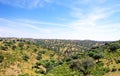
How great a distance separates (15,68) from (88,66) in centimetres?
3162

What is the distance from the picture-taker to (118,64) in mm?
58875

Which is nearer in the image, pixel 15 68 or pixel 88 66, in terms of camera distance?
pixel 88 66

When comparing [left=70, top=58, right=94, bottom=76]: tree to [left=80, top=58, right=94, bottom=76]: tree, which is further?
[left=70, top=58, right=94, bottom=76]: tree

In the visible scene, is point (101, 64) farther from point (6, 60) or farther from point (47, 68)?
point (6, 60)

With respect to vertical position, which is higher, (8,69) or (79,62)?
(79,62)

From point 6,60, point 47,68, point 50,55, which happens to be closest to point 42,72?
point 47,68

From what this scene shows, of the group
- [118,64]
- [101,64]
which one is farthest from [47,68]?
[118,64]

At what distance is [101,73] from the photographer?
5138cm

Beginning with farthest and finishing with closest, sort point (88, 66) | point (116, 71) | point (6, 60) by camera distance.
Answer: point (6, 60)
point (88, 66)
point (116, 71)

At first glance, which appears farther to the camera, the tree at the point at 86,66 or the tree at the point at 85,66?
the tree at the point at 85,66

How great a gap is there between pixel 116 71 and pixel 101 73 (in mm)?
3667

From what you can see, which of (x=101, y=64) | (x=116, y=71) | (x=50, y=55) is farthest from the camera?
(x=50, y=55)

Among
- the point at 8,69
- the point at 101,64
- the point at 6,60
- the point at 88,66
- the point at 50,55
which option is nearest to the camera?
the point at 88,66

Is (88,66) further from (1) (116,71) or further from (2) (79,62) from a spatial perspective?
(1) (116,71)
